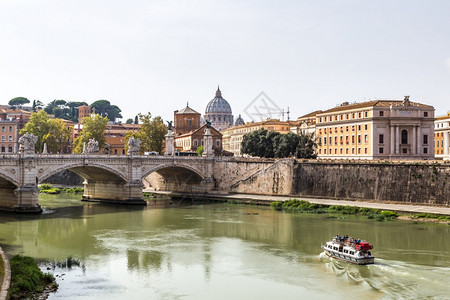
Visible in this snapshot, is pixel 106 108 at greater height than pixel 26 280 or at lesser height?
greater

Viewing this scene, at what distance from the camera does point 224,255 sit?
95.9 ft

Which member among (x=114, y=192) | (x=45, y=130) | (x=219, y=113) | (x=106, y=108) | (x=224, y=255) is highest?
(x=219, y=113)

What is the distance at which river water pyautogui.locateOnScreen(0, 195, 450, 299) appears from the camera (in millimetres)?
22641

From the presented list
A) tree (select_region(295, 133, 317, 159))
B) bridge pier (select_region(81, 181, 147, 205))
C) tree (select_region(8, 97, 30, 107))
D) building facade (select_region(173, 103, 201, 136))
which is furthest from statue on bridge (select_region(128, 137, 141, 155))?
tree (select_region(8, 97, 30, 107))

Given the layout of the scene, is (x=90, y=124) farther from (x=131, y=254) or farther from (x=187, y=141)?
(x=131, y=254)

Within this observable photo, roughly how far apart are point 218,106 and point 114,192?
120 metres

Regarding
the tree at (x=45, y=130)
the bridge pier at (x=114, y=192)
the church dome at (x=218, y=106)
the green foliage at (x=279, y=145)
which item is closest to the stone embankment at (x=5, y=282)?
the bridge pier at (x=114, y=192)

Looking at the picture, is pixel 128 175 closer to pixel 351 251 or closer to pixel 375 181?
pixel 375 181

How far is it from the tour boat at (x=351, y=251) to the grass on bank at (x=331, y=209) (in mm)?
13195

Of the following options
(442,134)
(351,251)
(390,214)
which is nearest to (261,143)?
(442,134)

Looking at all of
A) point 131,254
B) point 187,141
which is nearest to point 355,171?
point 131,254

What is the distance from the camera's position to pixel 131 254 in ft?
95.3

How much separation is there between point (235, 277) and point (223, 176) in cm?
3494

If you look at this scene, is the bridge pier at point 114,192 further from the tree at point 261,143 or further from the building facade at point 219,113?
the building facade at point 219,113
